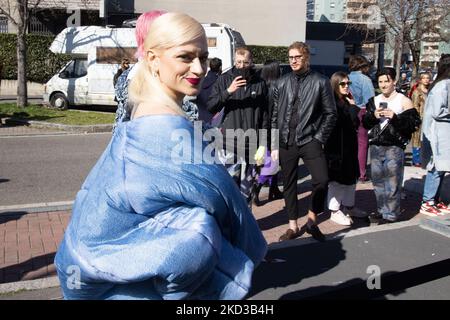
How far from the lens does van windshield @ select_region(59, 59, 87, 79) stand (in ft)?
61.3

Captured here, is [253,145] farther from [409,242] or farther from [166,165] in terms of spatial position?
[166,165]

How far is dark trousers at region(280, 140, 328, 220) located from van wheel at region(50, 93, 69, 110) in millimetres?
14335

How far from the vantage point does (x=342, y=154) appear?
6148mm

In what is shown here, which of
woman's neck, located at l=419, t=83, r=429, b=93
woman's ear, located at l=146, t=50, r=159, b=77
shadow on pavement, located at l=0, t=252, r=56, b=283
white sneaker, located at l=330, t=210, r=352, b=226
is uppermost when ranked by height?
woman's ear, located at l=146, t=50, r=159, b=77

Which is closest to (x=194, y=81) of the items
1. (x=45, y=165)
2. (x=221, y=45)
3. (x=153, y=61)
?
(x=153, y=61)

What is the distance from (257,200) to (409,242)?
2170 mm

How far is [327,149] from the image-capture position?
6133mm

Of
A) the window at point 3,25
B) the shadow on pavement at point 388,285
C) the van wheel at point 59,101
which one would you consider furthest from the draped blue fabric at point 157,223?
the window at point 3,25

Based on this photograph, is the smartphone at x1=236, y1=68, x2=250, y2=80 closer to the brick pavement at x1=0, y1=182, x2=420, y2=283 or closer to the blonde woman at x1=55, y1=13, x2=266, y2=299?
the brick pavement at x1=0, y1=182, x2=420, y2=283

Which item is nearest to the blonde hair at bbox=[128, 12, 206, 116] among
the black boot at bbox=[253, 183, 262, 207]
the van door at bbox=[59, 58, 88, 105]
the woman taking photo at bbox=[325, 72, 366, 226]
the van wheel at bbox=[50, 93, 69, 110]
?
the woman taking photo at bbox=[325, 72, 366, 226]

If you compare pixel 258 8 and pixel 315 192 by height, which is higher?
pixel 258 8

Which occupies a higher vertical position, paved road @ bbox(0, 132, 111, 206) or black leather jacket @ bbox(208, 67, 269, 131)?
black leather jacket @ bbox(208, 67, 269, 131)

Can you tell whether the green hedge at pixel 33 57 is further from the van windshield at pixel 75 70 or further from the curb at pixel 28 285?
the curb at pixel 28 285
